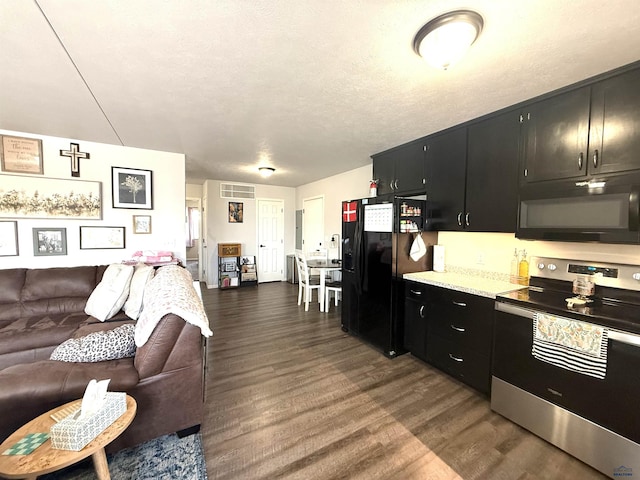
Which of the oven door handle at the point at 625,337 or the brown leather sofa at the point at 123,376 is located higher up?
the oven door handle at the point at 625,337

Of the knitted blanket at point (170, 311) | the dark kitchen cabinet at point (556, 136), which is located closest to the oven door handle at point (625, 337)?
the dark kitchen cabinet at point (556, 136)

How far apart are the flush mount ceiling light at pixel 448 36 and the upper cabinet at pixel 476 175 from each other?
120 cm

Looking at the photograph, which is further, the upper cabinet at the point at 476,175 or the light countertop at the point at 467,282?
the upper cabinet at the point at 476,175

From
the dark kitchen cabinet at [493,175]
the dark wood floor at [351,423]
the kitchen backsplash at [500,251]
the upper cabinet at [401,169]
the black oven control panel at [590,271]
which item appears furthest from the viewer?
the upper cabinet at [401,169]

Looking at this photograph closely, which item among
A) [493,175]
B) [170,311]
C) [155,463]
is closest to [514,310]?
[493,175]

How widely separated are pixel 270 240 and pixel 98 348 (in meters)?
5.13

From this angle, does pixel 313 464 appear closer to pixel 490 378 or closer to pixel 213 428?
pixel 213 428

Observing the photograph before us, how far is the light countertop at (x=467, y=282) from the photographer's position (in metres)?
2.19

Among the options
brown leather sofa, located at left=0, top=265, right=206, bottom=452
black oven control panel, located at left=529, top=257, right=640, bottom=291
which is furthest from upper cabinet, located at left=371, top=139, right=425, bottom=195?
brown leather sofa, located at left=0, top=265, right=206, bottom=452

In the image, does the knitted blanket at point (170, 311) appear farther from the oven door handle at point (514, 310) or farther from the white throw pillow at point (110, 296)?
the oven door handle at point (514, 310)

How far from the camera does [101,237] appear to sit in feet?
11.5

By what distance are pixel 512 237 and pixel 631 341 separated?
1.24m

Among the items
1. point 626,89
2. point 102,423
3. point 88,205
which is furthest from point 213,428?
point 626,89

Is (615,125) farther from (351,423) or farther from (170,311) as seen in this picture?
(170,311)
